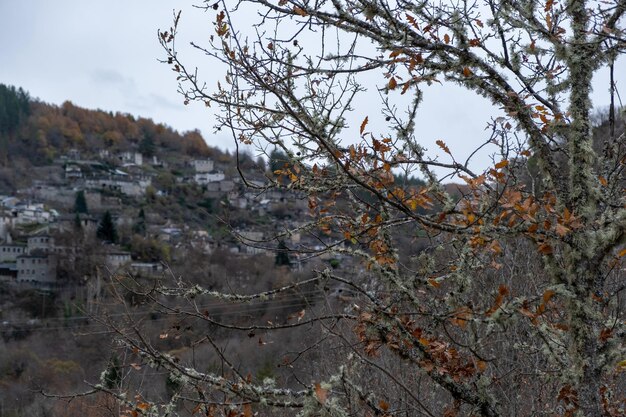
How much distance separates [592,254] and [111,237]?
2662 inches

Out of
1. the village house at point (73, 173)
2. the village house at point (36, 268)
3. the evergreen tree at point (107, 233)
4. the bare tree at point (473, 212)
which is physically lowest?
the village house at point (36, 268)

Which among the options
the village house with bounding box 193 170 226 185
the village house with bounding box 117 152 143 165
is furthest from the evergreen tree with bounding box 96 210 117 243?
the village house with bounding box 117 152 143 165

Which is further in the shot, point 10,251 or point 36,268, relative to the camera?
point 10,251

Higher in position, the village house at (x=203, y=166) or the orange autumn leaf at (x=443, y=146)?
the village house at (x=203, y=166)

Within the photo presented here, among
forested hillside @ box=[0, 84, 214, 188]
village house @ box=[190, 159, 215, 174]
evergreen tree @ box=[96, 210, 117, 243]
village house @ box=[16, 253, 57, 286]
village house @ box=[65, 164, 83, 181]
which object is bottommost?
village house @ box=[16, 253, 57, 286]

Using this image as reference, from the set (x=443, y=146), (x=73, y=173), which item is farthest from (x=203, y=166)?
(x=443, y=146)

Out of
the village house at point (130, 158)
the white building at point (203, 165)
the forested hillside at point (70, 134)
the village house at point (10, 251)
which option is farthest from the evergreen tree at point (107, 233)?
the village house at point (130, 158)

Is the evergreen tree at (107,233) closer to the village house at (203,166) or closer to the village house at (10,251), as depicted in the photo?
the village house at (10,251)

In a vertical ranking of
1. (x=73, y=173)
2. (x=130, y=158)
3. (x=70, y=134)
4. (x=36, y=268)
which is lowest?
(x=36, y=268)

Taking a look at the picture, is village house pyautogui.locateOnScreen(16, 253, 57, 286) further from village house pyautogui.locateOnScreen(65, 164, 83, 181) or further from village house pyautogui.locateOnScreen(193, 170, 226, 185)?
village house pyautogui.locateOnScreen(193, 170, 226, 185)

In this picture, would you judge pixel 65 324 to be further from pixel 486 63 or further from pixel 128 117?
pixel 128 117

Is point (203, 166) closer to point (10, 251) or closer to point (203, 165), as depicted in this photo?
point (203, 165)

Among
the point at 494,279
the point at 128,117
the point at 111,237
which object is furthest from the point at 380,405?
the point at 128,117

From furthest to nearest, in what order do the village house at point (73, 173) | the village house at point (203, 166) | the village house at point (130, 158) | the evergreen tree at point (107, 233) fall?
the village house at point (130, 158), the village house at point (203, 166), the village house at point (73, 173), the evergreen tree at point (107, 233)
